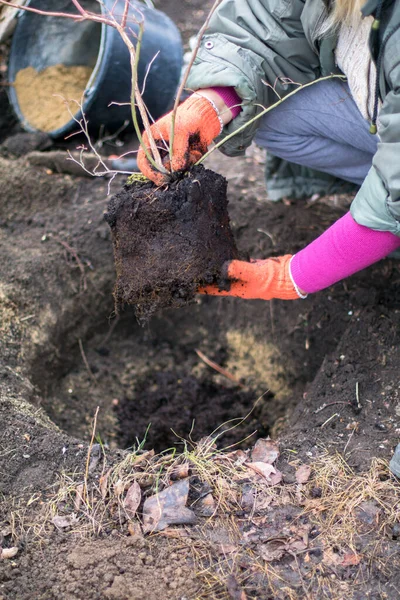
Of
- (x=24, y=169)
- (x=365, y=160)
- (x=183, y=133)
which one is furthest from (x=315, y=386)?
(x=24, y=169)

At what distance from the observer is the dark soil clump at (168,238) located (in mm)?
1675

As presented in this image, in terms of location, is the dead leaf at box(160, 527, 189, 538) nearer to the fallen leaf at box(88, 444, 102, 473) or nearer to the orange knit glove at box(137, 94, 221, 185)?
the fallen leaf at box(88, 444, 102, 473)

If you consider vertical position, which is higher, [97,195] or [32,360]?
[97,195]

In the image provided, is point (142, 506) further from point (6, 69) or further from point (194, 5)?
point (194, 5)

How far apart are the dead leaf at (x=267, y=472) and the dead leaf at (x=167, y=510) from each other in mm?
201

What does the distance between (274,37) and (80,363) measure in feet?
4.84

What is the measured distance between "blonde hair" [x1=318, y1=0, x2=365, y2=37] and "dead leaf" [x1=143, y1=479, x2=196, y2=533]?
1.32 metres

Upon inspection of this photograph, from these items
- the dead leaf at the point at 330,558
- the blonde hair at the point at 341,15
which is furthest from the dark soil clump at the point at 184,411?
the blonde hair at the point at 341,15

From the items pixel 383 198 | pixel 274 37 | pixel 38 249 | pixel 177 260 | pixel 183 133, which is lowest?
pixel 38 249

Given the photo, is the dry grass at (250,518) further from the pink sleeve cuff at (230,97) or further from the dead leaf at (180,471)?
the pink sleeve cuff at (230,97)

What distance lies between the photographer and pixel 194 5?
164 inches

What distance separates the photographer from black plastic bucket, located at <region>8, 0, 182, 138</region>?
2.93m

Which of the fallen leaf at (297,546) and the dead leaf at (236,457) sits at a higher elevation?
the fallen leaf at (297,546)

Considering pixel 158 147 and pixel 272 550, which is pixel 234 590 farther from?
pixel 158 147
